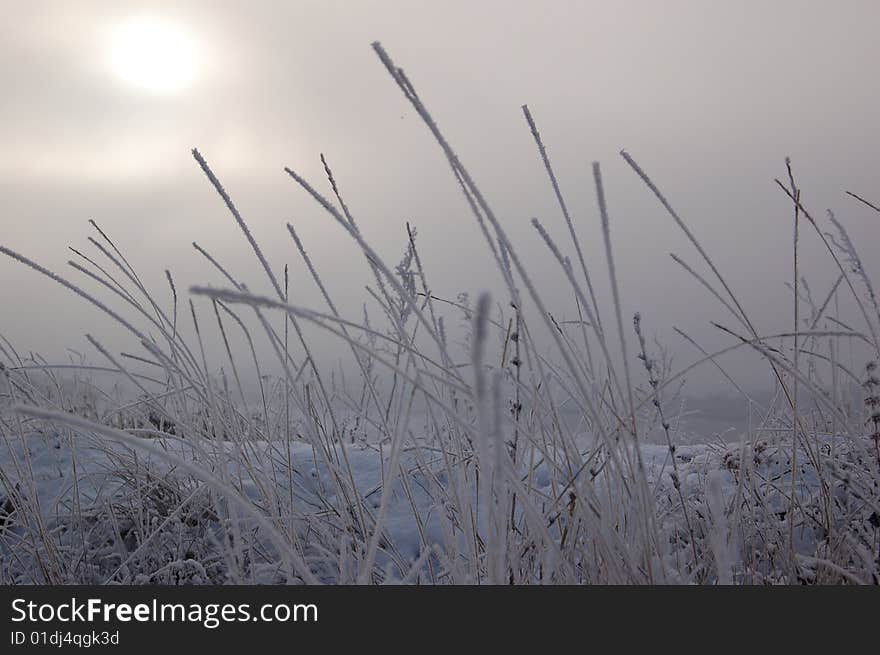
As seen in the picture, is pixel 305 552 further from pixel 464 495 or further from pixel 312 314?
pixel 312 314

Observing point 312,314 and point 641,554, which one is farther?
point 641,554

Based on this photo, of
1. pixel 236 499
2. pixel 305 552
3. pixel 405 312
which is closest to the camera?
pixel 236 499

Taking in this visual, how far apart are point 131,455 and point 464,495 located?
143cm
